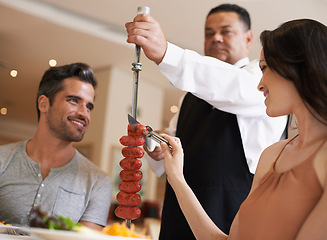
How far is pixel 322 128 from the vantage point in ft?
4.05

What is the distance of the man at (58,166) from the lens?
77.7 inches

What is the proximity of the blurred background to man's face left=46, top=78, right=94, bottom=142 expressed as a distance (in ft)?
2.04

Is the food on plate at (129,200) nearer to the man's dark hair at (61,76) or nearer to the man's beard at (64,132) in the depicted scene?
the man's beard at (64,132)

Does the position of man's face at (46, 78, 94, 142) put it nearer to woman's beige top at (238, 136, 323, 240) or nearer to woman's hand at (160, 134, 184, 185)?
woman's hand at (160, 134, 184, 185)

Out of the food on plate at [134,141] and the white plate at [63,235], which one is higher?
the food on plate at [134,141]

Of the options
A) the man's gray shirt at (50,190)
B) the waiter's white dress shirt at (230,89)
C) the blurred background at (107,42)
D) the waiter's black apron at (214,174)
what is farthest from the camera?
the blurred background at (107,42)

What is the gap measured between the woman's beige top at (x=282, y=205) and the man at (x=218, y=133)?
1.82 ft

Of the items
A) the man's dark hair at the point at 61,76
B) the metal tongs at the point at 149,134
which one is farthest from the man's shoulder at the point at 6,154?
the metal tongs at the point at 149,134

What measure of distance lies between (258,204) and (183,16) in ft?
12.3

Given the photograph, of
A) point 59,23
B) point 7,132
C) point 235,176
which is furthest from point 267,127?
point 7,132

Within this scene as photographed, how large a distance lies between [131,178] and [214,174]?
1.80ft

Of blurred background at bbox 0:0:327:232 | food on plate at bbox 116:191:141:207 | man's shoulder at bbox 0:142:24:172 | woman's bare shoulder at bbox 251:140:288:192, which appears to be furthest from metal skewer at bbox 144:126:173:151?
blurred background at bbox 0:0:327:232

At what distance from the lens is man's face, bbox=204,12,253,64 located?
2.17 metres

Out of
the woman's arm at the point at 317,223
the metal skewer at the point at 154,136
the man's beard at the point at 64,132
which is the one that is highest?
the man's beard at the point at 64,132
